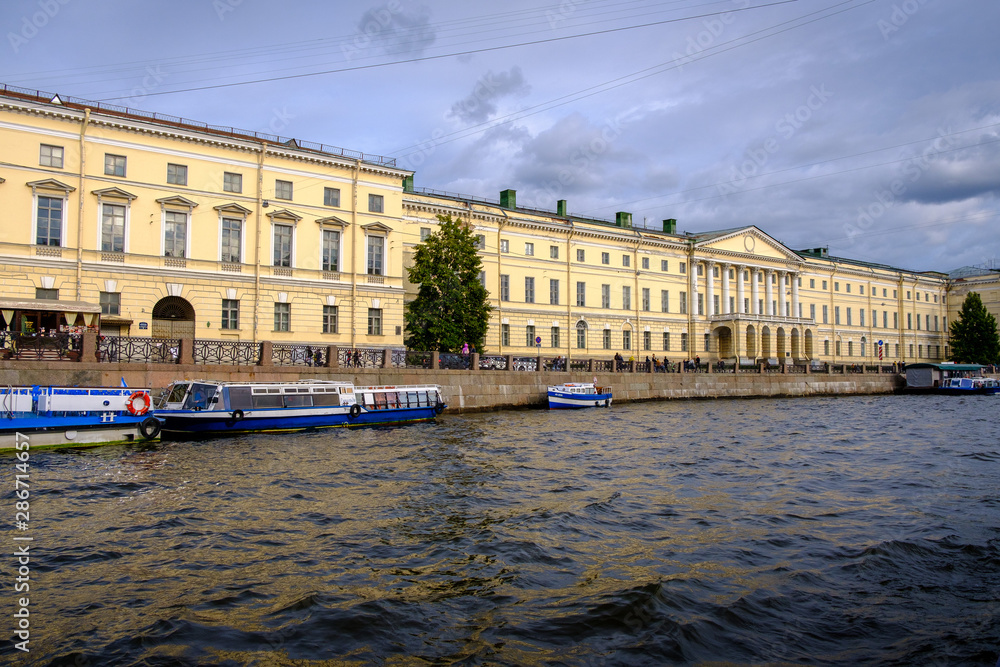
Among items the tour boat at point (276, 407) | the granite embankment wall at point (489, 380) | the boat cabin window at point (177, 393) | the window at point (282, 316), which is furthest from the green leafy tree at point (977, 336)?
the boat cabin window at point (177, 393)

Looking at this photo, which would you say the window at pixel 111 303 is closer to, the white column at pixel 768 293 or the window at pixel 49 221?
the window at pixel 49 221

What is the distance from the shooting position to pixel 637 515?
1017 cm

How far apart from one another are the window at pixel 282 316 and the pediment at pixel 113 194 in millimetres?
7061

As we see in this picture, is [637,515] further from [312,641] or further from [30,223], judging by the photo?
[30,223]

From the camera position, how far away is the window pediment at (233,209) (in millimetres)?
28938

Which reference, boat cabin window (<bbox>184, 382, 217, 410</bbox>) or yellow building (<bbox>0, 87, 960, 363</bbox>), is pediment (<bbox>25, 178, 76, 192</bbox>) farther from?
boat cabin window (<bbox>184, 382, 217, 410</bbox>)

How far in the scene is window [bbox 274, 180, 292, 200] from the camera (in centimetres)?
3050

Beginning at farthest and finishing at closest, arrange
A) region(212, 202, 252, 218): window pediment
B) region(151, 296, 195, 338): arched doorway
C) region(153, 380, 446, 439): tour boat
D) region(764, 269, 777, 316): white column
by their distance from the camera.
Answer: region(764, 269, 777, 316): white column
region(212, 202, 252, 218): window pediment
region(151, 296, 195, 338): arched doorway
region(153, 380, 446, 439): tour boat

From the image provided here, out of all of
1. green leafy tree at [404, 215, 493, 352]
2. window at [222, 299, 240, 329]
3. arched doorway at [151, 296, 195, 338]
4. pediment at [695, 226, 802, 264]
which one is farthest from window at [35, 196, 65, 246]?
pediment at [695, 226, 802, 264]

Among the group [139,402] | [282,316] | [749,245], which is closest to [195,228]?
[282,316]

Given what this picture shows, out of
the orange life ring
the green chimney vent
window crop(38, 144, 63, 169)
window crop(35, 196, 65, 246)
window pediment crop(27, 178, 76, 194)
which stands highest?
the green chimney vent

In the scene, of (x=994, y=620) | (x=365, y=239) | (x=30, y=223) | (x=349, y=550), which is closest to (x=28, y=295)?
(x=30, y=223)

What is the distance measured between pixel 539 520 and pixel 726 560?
2780mm

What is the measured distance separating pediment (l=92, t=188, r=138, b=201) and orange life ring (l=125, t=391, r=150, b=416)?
1257 centimetres
